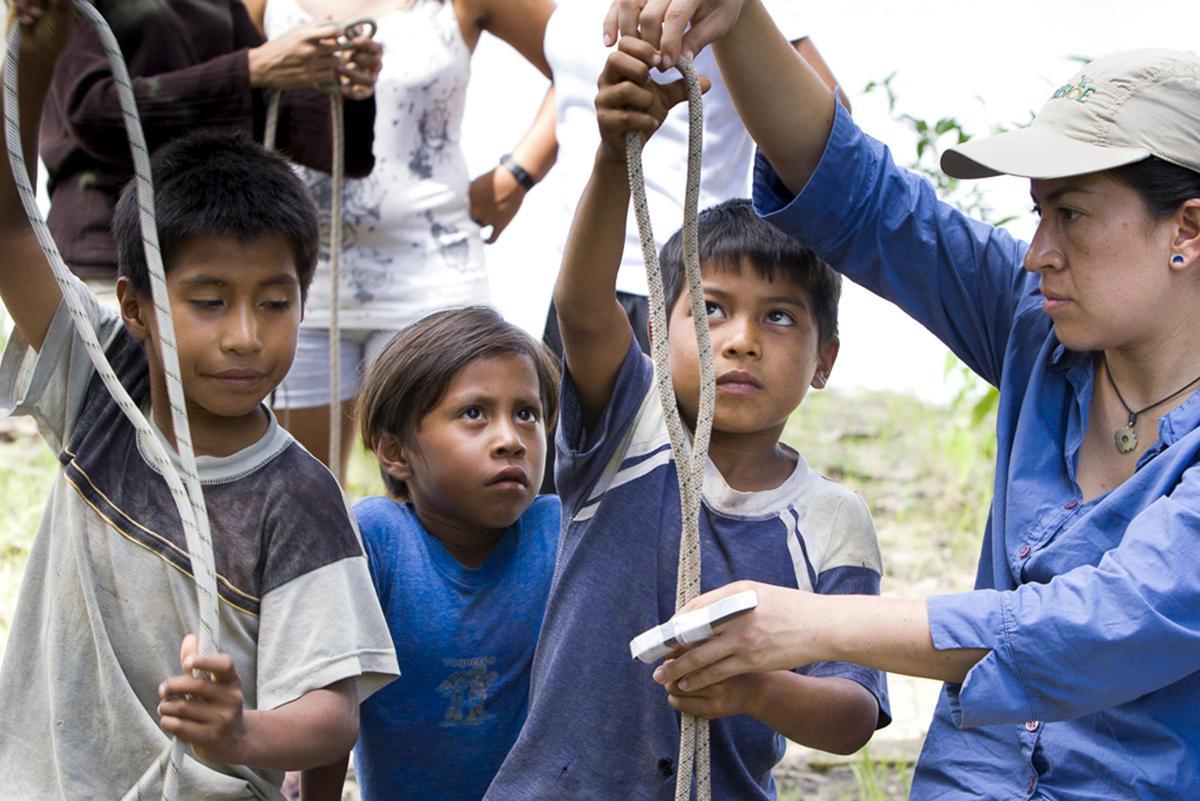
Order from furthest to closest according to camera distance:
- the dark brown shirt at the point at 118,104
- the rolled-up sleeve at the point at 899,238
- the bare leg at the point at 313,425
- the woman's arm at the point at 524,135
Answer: the woman's arm at the point at 524,135, the bare leg at the point at 313,425, the dark brown shirt at the point at 118,104, the rolled-up sleeve at the point at 899,238

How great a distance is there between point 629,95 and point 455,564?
3.08 ft

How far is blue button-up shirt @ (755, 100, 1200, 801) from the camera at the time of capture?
188 centimetres

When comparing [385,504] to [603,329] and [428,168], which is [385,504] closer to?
[603,329]

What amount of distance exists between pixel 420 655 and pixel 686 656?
710 millimetres

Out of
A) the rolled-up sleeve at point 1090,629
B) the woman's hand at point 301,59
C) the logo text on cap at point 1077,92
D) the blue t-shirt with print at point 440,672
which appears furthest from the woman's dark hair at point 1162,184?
the woman's hand at point 301,59

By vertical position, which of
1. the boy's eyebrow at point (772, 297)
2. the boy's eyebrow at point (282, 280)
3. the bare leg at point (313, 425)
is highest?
the boy's eyebrow at point (282, 280)

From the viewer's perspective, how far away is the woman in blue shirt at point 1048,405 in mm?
1883

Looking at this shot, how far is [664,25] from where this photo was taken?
1.90 metres

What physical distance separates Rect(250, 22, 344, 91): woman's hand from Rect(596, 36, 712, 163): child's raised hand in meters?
1.26

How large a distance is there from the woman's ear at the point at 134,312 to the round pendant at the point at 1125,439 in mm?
1357

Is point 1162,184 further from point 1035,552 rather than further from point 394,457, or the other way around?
point 394,457

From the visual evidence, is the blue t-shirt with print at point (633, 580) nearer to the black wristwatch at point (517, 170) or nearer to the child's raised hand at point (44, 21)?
the child's raised hand at point (44, 21)

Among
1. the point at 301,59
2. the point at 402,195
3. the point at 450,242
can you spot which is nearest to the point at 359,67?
the point at 301,59

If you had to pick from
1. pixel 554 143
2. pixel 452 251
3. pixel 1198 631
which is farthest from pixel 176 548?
pixel 554 143
